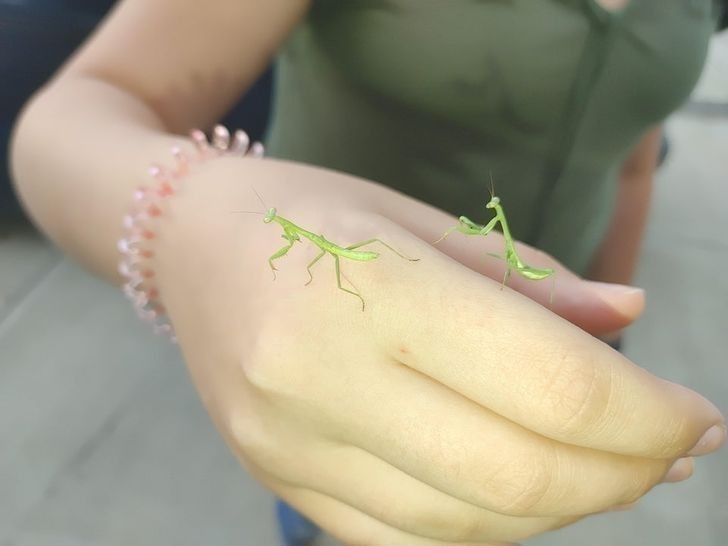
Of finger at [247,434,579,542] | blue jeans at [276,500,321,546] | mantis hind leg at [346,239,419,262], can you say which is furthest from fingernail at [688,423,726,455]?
blue jeans at [276,500,321,546]

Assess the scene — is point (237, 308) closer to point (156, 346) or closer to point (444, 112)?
point (444, 112)

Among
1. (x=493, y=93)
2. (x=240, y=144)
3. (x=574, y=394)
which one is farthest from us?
(x=493, y=93)

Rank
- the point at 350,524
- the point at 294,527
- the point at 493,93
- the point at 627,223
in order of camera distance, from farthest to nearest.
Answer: the point at 627,223 → the point at 294,527 → the point at 493,93 → the point at 350,524

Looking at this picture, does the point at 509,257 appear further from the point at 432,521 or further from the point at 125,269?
the point at 125,269

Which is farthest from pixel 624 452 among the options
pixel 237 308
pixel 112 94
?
pixel 112 94

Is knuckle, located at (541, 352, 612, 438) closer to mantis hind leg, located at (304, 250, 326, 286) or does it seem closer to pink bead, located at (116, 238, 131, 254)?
mantis hind leg, located at (304, 250, 326, 286)

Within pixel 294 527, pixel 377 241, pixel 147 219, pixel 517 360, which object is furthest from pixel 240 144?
pixel 294 527
